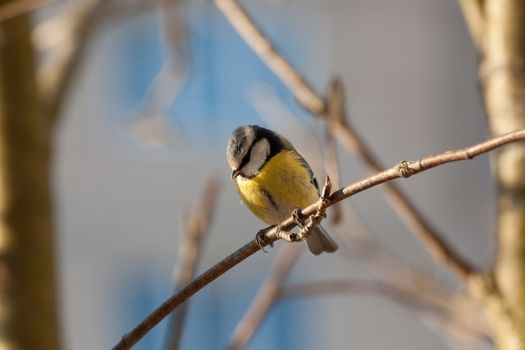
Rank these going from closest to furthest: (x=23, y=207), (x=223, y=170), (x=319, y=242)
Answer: (x=23, y=207), (x=319, y=242), (x=223, y=170)

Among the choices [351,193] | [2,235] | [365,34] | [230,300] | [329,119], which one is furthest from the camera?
[365,34]

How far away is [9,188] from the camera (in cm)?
192

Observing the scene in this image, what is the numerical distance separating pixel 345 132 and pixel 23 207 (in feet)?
2.04

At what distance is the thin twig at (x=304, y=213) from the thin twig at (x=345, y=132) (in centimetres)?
45

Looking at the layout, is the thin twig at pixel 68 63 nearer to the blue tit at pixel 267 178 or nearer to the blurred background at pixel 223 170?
the blue tit at pixel 267 178

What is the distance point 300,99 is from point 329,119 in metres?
0.07

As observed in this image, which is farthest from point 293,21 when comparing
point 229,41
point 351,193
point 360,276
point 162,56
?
point 351,193

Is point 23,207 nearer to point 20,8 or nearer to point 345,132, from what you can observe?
point 20,8

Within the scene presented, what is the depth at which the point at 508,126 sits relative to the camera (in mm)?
1732

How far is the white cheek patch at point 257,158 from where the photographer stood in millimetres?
2055

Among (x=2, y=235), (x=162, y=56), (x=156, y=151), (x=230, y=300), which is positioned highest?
(x=162, y=56)

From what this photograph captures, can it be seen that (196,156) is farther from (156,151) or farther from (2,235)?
(2,235)

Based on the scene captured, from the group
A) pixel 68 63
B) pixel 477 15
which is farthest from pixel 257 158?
pixel 68 63

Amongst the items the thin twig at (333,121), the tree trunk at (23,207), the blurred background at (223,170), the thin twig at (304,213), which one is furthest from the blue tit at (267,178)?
the blurred background at (223,170)
